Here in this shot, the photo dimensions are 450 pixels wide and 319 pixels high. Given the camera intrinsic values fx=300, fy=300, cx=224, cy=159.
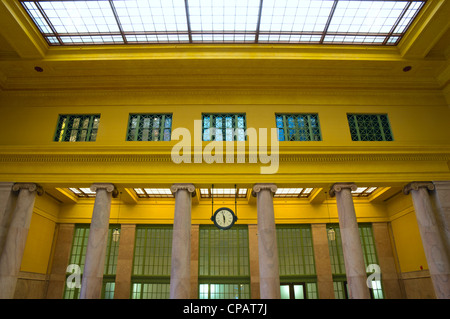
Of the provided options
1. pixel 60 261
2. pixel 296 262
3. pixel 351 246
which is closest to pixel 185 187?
pixel 351 246

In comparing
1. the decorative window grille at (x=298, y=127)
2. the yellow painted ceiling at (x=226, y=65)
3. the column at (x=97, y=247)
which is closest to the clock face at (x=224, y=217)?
the decorative window grille at (x=298, y=127)

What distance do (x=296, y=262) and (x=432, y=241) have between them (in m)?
6.55

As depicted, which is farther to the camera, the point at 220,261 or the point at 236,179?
the point at 220,261

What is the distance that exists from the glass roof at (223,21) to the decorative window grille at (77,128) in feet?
9.99

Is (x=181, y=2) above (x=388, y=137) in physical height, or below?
above

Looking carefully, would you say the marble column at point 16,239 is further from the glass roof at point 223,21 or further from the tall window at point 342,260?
the tall window at point 342,260

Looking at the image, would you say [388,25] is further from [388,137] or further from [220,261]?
[220,261]

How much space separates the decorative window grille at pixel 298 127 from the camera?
12.5 m

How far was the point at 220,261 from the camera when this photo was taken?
615 inches

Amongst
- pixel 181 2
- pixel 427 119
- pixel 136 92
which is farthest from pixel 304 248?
pixel 181 2

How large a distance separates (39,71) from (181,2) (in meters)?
6.76

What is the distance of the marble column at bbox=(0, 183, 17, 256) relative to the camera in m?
11.2

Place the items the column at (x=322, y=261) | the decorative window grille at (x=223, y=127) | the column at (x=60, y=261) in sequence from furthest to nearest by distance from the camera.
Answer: the column at (x=322, y=261), the column at (x=60, y=261), the decorative window grille at (x=223, y=127)
